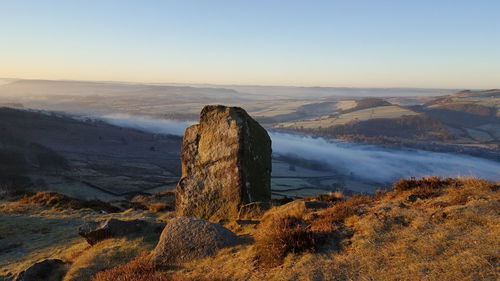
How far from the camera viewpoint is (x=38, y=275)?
11.9 meters

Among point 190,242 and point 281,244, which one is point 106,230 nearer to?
point 190,242

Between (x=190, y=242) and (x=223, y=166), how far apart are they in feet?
21.1

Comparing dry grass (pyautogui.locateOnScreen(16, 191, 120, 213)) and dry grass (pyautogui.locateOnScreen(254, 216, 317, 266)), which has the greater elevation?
dry grass (pyautogui.locateOnScreen(254, 216, 317, 266))

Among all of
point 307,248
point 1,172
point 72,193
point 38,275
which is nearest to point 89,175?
point 1,172

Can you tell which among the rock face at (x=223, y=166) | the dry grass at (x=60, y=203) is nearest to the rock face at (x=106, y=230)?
the rock face at (x=223, y=166)

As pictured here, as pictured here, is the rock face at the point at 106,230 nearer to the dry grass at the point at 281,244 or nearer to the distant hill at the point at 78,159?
the dry grass at the point at 281,244

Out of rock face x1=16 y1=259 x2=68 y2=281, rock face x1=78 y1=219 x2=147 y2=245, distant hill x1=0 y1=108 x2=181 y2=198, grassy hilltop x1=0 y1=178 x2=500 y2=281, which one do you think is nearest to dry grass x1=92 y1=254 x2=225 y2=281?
grassy hilltop x1=0 y1=178 x2=500 y2=281

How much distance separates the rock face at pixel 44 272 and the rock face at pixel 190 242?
12.8 feet

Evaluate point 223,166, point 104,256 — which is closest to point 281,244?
point 104,256

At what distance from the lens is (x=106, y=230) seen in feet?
49.9

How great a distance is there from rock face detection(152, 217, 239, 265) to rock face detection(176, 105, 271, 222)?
178 inches

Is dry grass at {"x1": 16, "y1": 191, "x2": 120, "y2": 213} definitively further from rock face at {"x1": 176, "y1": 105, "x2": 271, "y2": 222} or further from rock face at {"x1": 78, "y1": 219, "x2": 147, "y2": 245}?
rock face at {"x1": 176, "y1": 105, "x2": 271, "y2": 222}

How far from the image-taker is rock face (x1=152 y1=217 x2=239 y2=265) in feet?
36.4

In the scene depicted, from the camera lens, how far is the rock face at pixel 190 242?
1109 centimetres
